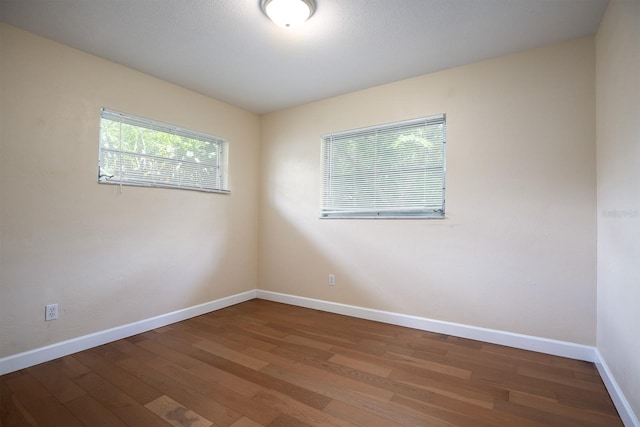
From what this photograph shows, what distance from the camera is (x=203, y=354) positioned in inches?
94.7

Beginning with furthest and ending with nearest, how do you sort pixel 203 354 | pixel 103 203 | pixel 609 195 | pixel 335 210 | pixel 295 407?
1. pixel 335 210
2. pixel 103 203
3. pixel 203 354
4. pixel 609 195
5. pixel 295 407

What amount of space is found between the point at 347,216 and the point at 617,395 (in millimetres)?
2456

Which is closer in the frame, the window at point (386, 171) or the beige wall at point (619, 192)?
the beige wall at point (619, 192)

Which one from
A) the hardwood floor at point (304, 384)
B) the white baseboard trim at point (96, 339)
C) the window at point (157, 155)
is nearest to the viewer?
the hardwood floor at point (304, 384)

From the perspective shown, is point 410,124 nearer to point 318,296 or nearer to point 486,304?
point 486,304

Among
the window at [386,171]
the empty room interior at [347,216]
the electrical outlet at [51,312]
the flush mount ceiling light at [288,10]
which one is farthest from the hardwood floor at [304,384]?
the flush mount ceiling light at [288,10]

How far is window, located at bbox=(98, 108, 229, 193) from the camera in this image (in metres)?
2.71

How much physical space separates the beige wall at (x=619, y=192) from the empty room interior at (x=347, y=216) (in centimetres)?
2

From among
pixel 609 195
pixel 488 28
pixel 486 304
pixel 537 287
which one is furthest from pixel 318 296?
pixel 488 28

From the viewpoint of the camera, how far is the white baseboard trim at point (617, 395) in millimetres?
1518

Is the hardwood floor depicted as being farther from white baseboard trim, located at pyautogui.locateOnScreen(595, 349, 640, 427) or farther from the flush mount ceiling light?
the flush mount ceiling light

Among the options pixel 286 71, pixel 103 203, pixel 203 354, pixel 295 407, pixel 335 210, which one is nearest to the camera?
pixel 295 407

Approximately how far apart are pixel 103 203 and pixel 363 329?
270cm

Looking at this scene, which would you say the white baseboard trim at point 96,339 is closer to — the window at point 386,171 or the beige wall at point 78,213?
the beige wall at point 78,213
